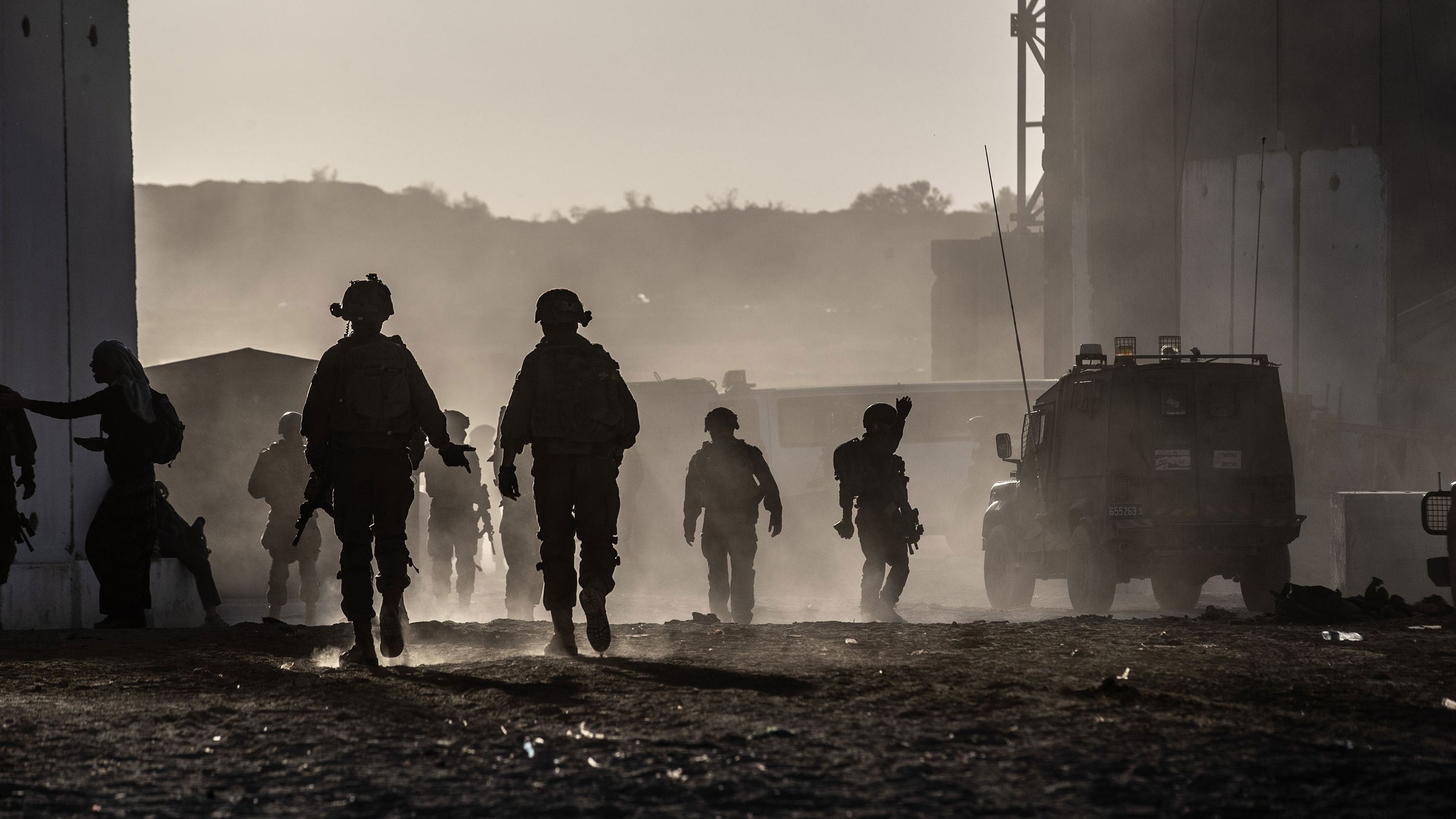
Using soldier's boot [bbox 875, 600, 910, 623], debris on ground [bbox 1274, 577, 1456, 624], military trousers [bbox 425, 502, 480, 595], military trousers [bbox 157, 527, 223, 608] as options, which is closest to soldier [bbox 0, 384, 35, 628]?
military trousers [bbox 157, 527, 223, 608]

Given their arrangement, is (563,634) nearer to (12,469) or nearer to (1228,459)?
(12,469)

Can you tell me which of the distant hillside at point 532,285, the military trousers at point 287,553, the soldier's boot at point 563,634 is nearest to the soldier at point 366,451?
the soldier's boot at point 563,634

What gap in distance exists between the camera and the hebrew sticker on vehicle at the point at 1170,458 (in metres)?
12.0

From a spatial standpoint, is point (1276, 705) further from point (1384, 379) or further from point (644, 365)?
point (644, 365)

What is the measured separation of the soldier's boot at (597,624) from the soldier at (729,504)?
434cm

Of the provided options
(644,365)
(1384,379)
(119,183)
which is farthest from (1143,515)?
(644,365)

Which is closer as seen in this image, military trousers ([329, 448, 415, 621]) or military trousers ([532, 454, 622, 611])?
military trousers ([329, 448, 415, 621])

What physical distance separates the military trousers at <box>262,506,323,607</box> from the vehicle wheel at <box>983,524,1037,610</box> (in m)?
5.96

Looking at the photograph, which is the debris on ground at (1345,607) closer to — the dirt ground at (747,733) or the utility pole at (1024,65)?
the dirt ground at (747,733)

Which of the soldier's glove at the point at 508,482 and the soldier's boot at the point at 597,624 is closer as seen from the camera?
the soldier's boot at the point at 597,624

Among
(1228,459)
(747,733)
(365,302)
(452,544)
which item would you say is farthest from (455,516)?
(747,733)

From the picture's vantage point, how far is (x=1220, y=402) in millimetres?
11984

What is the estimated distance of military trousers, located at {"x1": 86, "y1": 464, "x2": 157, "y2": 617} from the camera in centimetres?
880

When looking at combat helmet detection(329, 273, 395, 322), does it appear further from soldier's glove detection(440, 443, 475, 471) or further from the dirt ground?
the dirt ground
